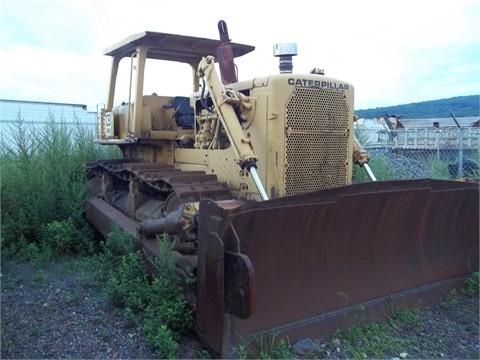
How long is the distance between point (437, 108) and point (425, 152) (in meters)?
8.89

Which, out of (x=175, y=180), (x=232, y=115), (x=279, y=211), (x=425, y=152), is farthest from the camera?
(x=425, y=152)

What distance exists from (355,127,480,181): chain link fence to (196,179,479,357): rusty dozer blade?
3.93 m

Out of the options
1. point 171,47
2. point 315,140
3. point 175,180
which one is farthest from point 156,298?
point 171,47

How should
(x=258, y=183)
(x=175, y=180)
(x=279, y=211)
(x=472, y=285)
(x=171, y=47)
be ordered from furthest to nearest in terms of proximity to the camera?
(x=171, y=47)
(x=472, y=285)
(x=175, y=180)
(x=258, y=183)
(x=279, y=211)

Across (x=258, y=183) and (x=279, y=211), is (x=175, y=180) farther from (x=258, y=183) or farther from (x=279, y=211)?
(x=279, y=211)

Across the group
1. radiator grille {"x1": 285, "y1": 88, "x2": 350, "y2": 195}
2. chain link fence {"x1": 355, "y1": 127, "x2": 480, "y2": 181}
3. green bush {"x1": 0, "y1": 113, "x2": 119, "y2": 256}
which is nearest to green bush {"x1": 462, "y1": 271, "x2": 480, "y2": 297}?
radiator grille {"x1": 285, "y1": 88, "x2": 350, "y2": 195}

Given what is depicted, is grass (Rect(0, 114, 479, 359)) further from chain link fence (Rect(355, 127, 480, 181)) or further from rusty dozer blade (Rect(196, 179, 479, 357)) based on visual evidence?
chain link fence (Rect(355, 127, 480, 181))

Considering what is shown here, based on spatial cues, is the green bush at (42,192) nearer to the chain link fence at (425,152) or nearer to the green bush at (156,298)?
the green bush at (156,298)

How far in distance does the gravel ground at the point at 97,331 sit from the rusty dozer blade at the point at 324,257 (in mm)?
197

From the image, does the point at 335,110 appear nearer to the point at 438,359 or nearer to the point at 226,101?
the point at 226,101

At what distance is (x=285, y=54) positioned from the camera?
4520 mm

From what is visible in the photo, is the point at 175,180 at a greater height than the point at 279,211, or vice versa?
the point at 175,180

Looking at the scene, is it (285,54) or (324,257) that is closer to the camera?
(324,257)

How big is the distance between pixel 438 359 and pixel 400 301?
2.50 feet
